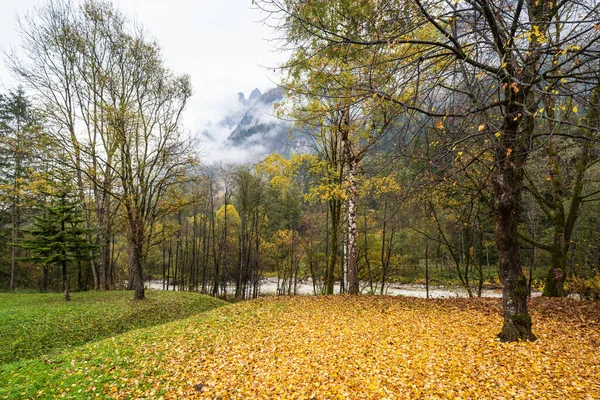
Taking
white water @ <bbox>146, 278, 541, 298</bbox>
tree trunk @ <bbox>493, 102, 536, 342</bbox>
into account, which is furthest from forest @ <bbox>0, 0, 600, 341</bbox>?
white water @ <bbox>146, 278, 541, 298</bbox>

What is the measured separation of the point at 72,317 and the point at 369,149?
37.0 ft

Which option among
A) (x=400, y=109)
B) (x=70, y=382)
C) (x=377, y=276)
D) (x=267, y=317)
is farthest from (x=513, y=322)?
(x=377, y=276)

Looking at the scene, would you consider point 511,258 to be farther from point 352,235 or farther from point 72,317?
point 72,317

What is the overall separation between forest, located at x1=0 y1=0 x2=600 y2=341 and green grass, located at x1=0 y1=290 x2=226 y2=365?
56.7 inches

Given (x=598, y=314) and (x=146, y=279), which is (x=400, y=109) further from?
(x=146, y=279)

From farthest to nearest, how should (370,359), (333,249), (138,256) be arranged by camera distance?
(138,256) → (333,249) → (370,359)

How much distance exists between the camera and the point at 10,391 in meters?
4.28

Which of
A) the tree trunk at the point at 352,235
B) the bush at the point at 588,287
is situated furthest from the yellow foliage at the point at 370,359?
the bush at the point at 588,287

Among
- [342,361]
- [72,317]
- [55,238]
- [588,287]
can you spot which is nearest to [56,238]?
[55,238]

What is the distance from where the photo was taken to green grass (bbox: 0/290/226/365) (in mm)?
7404

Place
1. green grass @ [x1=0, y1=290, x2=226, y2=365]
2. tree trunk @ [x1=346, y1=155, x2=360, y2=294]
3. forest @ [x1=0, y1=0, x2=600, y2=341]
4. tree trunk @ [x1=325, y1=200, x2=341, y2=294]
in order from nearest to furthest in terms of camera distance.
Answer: forest @ [x1=0, y1=0, x2=600, y2=341]
green grass @ [x1=0, y1=290, x2=226, y2=365]
tree trunk @ [x1=346, y1=155, x2=360, y2=294]
tree trunk @ [x1=325, y1=200, x2=341, y2=294]

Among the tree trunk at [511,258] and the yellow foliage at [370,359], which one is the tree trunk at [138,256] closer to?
the yellow foliage at [370,359]

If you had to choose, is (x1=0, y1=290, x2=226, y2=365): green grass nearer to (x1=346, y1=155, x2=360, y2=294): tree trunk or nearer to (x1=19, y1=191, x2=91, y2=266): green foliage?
(x1=19, y1=191, x2=91, y2=266): green foliage

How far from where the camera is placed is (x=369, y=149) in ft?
17.4
